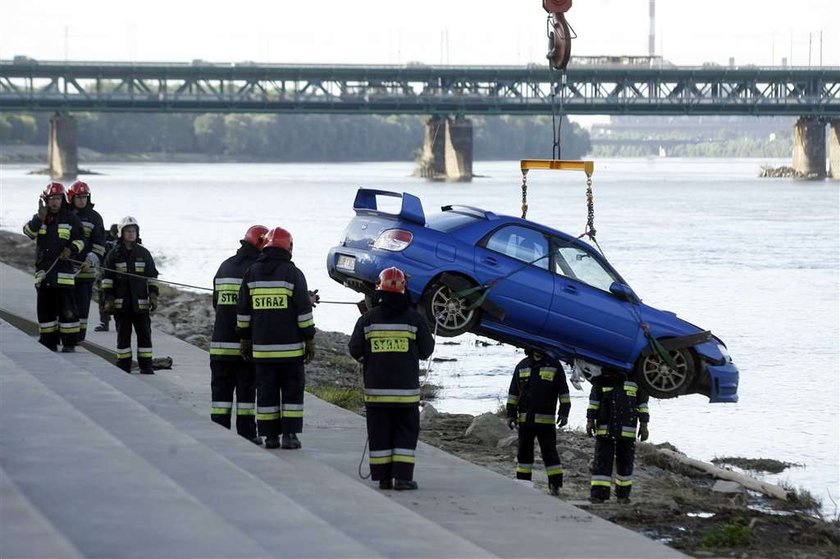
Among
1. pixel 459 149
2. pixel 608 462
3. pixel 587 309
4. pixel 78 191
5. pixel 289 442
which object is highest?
pixel 78 191

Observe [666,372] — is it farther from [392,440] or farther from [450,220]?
Result: [392,440]


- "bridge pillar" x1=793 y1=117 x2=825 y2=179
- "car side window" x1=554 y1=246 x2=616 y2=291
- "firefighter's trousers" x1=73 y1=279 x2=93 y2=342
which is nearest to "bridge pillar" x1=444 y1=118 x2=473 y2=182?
"bridge pillar" x1=793 y1=117 x2=825 y2=179

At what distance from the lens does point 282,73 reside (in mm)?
140250

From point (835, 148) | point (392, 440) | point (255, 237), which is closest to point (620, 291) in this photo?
point (255, 237)

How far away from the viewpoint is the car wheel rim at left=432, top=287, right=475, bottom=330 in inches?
592

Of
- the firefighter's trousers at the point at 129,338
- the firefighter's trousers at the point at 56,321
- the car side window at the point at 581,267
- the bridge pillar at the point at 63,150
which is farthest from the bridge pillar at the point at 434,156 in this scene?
the car side window at the point at 581,267

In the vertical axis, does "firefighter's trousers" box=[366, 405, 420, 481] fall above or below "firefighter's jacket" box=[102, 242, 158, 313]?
below

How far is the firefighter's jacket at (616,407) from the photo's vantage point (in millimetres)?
12791

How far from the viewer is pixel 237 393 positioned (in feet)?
41.9

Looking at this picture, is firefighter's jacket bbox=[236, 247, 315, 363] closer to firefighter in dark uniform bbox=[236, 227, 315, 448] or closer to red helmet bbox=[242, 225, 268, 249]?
firefighter in dark uniform bbox=[236, 227, 315, 448]

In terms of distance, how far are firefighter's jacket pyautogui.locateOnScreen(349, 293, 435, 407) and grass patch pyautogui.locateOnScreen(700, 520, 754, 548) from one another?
94.9 inches

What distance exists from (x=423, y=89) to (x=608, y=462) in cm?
13181

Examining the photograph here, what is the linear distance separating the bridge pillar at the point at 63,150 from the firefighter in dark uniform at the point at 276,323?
395 feet

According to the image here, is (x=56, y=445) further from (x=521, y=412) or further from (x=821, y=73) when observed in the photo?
(x=821, y=73)
